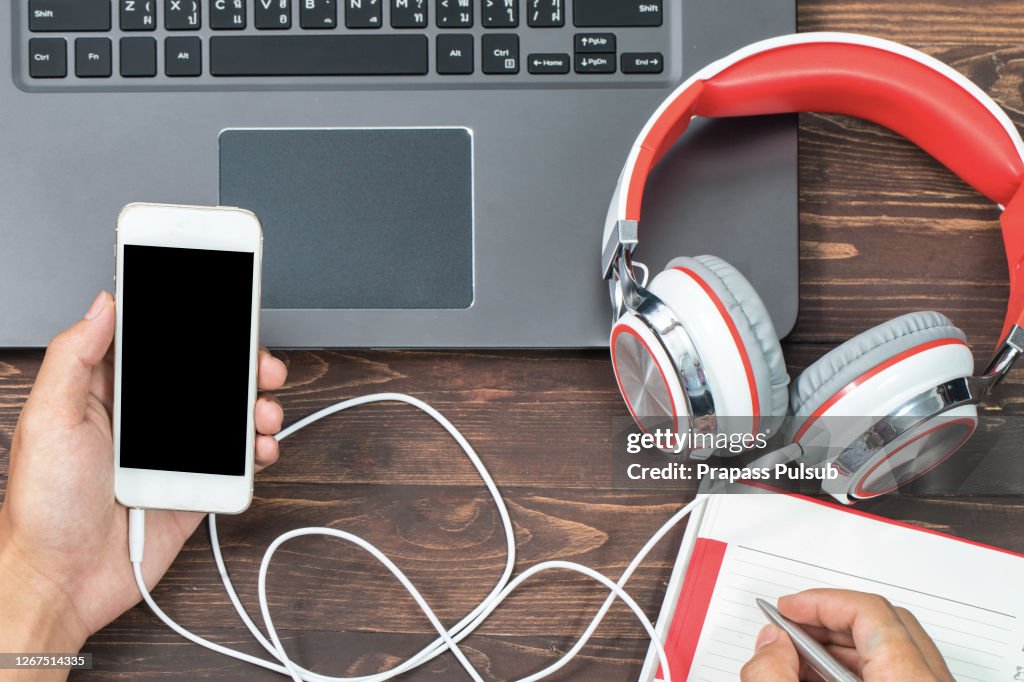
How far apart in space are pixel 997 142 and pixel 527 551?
43cm

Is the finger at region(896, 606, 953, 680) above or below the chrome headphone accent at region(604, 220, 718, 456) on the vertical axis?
below

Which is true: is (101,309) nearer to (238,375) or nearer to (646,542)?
(238,375)

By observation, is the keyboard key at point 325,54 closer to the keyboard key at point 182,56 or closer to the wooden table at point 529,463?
the keyboard key at point 182,56

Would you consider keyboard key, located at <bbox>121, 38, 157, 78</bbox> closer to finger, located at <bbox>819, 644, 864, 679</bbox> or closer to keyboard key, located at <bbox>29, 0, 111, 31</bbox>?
keyboard key, located at <bbox>29, 0, 111, 31</bbox>

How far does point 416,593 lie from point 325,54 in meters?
0.39

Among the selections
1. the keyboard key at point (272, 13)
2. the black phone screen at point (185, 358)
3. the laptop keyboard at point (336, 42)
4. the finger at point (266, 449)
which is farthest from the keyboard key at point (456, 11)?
the finger at point (266, 449)

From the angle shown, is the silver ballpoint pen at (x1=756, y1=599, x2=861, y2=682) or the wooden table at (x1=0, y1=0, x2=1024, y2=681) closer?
the silver ballpoint pen at (x1=756, y1=599, x2=861, y2=682)

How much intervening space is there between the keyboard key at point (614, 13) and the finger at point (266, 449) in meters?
0.37

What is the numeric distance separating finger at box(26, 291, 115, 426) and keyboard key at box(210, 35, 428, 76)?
19 cm

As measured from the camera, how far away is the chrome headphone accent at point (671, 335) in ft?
1.68

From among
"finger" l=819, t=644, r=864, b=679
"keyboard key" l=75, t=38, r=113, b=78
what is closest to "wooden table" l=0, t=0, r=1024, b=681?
"finger" l=819, t=644, r=864, b=679

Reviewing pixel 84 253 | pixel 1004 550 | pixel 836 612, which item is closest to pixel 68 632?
pixel 84 253

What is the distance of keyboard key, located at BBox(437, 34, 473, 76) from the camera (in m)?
0.59

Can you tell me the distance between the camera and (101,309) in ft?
1.78
